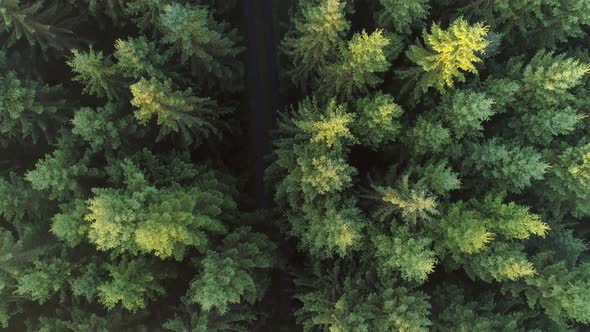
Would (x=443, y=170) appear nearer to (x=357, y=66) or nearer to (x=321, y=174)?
(x=321, y=174)

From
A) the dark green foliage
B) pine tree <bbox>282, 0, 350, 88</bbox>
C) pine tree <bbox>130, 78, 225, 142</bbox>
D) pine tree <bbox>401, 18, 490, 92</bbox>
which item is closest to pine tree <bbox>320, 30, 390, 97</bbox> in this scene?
the dark green foliage

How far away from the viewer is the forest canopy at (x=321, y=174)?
51.2 ft

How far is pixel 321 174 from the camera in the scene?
1639 cm

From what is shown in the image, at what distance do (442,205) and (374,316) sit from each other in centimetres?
485

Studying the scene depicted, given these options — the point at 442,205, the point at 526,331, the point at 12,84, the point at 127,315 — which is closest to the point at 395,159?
the point at 442,205

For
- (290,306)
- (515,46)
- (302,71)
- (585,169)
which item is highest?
(515,46)

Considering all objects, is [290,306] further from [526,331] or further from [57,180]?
[57,180]

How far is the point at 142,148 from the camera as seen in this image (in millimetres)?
18828

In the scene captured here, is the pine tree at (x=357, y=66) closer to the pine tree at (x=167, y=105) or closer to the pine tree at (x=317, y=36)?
the pine tree at (x=317, y=36)

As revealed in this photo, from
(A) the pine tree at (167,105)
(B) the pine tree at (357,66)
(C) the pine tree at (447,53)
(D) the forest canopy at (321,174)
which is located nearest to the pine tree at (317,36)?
(D) the forest canopy at (321,174)

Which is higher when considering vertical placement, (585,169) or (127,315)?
(585,169)

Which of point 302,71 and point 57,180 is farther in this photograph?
point 302,71

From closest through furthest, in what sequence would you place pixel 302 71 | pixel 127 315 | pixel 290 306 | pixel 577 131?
pixel 127 315 < pixel 577 131 < pixel 302 71 < pixel 290 306

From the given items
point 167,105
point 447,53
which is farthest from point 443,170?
point 167,105
